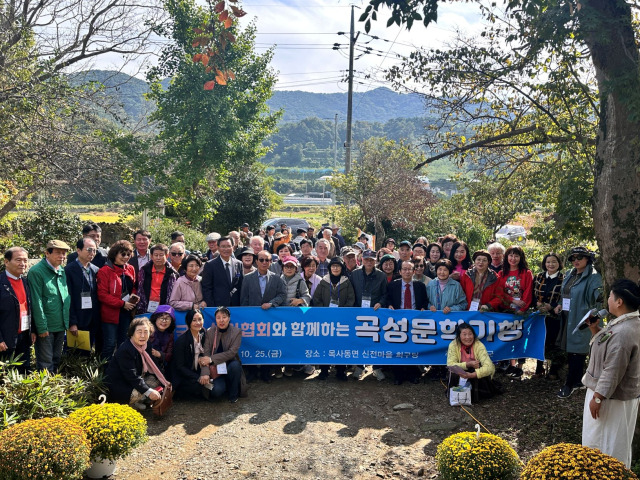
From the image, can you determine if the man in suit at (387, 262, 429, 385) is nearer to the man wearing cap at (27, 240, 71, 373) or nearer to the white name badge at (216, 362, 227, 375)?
the white name badge at (216, 362, 227, 375)

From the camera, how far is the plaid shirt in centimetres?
732

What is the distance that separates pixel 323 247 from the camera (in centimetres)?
873

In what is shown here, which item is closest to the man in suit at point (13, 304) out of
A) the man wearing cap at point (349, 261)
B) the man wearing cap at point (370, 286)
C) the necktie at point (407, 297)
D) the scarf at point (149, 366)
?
the scarf at point (149, 366)

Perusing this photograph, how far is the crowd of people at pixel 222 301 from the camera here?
19.7 ft

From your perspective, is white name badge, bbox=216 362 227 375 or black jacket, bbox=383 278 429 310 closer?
white name badge, bbox=216 362 227 375

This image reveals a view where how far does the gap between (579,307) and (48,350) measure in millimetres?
6539

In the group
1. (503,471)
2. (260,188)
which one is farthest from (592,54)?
(260,188)

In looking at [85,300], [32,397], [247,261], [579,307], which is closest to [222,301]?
[247,261]

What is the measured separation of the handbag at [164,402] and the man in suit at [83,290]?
4.63ft

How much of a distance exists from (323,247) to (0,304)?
4708 mm

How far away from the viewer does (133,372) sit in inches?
234

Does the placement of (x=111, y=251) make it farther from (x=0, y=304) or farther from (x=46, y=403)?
(x=46, y=403)

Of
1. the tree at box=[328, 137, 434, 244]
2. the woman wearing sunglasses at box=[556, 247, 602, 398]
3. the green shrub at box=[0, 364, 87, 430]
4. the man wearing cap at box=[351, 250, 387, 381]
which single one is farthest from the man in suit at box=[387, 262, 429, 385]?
the tree at box=[328, 137, 434, 244]

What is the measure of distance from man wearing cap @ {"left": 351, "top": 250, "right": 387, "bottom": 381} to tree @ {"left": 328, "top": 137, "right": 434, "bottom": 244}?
13157 mm
